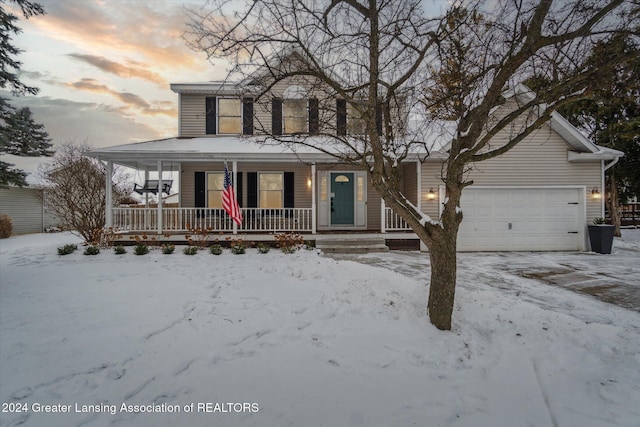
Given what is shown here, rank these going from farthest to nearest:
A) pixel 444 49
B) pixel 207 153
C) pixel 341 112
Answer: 1. pixel 207 153
2. pixel 341 112
3. pixel 444 49

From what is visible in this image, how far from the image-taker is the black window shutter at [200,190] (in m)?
11.9

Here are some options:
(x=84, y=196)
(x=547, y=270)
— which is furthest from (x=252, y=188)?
(x=547, y=270)

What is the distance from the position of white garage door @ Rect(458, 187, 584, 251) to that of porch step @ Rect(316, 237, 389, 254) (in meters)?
2.91

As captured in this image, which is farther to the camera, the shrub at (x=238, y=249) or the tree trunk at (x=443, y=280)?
the shrub at (x=238, y=249)

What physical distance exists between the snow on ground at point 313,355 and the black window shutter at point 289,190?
6317 mm

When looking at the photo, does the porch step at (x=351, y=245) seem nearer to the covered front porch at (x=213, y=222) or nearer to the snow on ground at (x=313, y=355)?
the covered front porch at (x=213, y=222)

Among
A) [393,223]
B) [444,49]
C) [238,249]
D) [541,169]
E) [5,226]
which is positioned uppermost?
[444,49]

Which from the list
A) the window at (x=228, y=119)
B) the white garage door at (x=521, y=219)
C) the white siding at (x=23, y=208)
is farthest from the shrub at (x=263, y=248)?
the white siding at (x=23, y=208)

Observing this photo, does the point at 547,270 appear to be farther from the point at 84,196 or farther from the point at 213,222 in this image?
the point at 84,196

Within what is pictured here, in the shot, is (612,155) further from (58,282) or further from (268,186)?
(58,282)

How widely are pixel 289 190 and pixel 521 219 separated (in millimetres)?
8505

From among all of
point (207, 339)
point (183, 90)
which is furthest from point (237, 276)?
point (183, 90)

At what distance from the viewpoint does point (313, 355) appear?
3.42 m

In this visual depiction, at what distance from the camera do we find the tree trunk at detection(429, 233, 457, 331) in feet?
12.6
